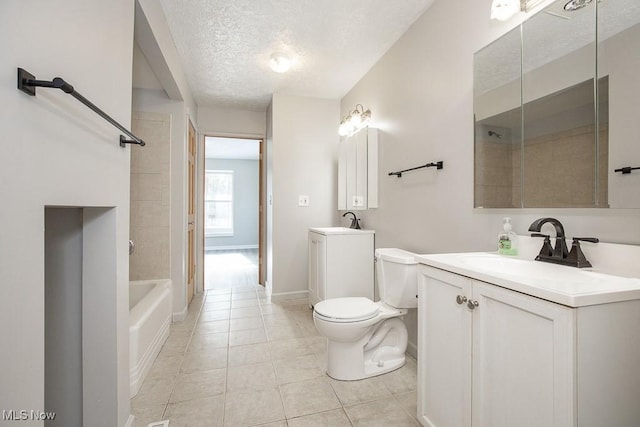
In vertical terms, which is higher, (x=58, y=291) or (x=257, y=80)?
(x=257, y=80)

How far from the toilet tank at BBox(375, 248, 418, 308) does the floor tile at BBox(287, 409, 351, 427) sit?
726mm

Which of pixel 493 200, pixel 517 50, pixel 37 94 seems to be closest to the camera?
pixel 37 94

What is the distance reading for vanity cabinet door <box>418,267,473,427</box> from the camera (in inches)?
42.1

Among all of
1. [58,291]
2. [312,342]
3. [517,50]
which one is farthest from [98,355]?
[517,50]

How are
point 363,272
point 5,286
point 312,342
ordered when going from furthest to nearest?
1. point 363,272
2. point 312,342
3. point 5,286

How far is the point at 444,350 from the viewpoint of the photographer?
118cm

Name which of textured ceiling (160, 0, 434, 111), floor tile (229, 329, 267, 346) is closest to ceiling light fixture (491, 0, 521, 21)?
textured ceiling (160, 0, 434, 111)

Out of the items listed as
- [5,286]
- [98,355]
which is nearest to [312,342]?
[98,355]

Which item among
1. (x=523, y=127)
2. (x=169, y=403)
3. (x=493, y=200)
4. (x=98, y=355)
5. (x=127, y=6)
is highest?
(x=127, y=6)

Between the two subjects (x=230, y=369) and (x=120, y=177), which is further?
(x=230, y=369)

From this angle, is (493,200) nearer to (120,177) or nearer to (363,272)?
(363,272)

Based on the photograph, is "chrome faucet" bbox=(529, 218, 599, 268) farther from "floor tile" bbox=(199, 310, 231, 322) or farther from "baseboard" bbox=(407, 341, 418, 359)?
"floor tile" bbox=(199, 310, 231, 322)

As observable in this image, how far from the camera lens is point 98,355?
1174 mm

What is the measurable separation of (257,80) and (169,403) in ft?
9.33
